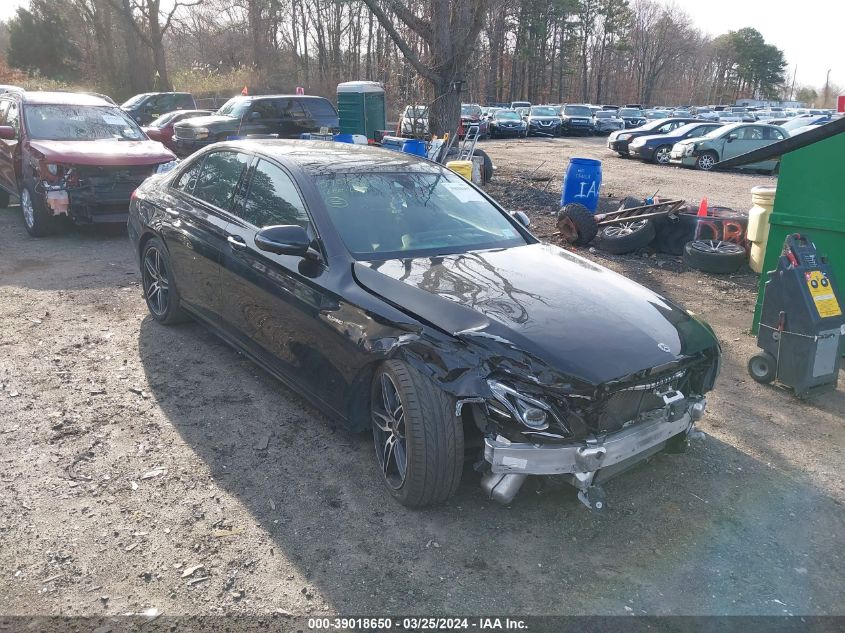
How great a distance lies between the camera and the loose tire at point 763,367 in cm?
492

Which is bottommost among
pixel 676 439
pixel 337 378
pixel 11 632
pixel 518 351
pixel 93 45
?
pixel 11 632

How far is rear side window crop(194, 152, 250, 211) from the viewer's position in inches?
189

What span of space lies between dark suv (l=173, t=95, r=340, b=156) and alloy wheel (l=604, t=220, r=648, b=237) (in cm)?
853

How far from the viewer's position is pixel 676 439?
11.9ft

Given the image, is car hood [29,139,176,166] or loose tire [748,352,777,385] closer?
loose tire [748,352,777,385]

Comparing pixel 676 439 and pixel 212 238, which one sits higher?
pixel 212 238

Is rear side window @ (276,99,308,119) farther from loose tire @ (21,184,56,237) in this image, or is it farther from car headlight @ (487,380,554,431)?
car headlight @ (487,380,554,431)

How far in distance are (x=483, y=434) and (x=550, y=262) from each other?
4.53ft

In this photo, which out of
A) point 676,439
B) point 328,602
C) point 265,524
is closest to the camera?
point 328,602

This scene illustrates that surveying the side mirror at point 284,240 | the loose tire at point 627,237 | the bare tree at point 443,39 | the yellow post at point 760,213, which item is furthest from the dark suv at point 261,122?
the side mirror at point 284,240

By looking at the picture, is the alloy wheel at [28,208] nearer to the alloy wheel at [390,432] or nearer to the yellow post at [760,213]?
the alloy wheel at [390,432]

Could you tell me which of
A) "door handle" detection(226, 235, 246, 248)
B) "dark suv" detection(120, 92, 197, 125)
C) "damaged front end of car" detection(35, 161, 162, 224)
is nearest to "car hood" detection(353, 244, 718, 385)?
"door handle" detection(226, 235, 246, 248)

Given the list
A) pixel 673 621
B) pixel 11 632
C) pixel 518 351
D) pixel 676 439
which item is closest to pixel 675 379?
pixel 676 439

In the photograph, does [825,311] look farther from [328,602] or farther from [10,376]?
[10,376]
